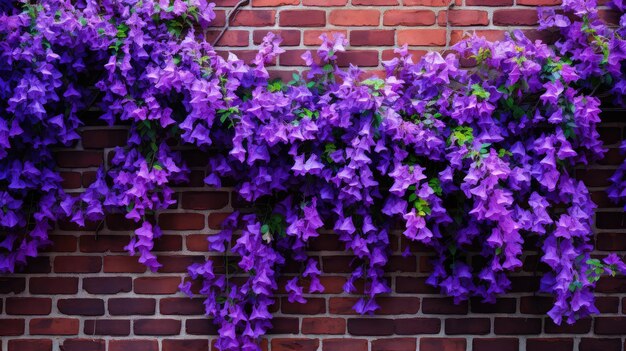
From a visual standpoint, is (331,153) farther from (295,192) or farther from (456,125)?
(456,125)

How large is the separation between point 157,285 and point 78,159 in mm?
569

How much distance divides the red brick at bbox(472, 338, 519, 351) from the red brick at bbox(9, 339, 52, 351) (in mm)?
1629

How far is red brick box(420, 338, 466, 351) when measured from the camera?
2.65 meters

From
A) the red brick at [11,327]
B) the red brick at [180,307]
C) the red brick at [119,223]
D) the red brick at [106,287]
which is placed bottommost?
the red brick at [11,327]

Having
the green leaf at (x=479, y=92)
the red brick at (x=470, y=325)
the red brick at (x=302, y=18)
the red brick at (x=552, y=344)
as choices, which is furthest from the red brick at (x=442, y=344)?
the red brick at (x=302, y=18)

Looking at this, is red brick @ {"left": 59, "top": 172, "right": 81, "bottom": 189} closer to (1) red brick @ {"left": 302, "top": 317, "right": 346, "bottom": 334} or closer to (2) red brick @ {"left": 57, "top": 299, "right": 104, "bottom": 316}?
(2) red brick @ {"left": 57, "top": 299, "right": 104, "bottom": 316}

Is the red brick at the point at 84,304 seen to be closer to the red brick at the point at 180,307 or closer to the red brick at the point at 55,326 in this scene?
the red brick at the point at 55,326

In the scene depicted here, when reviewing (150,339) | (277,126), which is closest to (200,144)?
(277,126)

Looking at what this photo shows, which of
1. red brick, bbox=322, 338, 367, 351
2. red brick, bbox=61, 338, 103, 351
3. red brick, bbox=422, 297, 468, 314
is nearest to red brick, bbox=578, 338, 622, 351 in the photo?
red brick, bbox=422, 297, 468, 314

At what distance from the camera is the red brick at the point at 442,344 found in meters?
2.65

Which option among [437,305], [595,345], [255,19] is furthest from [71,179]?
[595,345]

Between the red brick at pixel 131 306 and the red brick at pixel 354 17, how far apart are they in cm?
127

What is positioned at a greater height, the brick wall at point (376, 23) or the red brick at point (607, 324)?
the brick wall at point (376, 23)

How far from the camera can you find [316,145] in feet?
8.11
